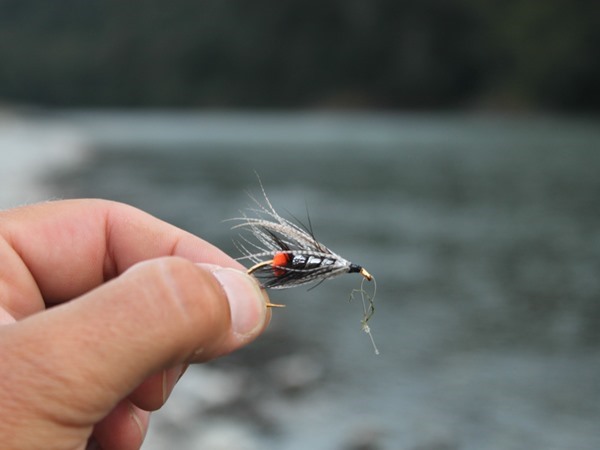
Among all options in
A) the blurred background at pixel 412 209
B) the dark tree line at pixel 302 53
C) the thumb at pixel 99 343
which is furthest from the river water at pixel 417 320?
the dark tree line at pixel 302 53

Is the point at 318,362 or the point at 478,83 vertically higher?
the point at 318,362

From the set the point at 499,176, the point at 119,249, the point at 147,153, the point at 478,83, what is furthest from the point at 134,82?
the point at 119,249

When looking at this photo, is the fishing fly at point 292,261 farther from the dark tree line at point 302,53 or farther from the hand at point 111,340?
the dark tree line at point 302,53

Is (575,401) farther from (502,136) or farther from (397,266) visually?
(502,136)

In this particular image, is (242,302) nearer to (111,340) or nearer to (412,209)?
(111,340)

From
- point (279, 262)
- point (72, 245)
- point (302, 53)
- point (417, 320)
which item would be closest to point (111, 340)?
point (279, 262)
